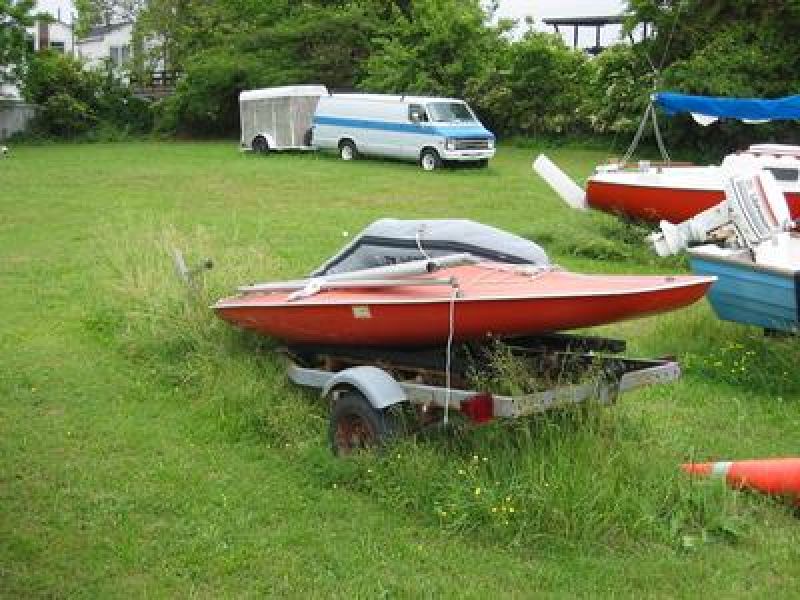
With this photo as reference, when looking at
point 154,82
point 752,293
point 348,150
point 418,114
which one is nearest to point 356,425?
point 752,293

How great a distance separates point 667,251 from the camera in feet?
43.4

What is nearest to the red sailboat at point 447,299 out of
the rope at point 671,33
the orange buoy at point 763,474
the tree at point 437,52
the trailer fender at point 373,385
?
the trailer fender at point 373,385

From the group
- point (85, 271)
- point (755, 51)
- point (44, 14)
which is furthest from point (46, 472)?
point (44, 14)

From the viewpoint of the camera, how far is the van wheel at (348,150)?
28281 millimetres

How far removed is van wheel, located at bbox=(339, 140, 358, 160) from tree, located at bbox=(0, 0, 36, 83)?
14.2 metres

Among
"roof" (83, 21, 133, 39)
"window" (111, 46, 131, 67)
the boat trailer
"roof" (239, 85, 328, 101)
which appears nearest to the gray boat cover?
the boat trailer

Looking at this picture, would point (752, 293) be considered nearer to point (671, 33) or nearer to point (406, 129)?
point (406, 129)

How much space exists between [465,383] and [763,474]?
5.36ft

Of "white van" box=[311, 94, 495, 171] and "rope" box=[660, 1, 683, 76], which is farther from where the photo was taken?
"rope" box=[660, 1, 683, 76]

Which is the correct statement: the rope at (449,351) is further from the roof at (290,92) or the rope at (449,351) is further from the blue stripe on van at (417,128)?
the roof at (290,92)

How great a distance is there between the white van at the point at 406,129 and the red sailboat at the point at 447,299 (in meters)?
19.3

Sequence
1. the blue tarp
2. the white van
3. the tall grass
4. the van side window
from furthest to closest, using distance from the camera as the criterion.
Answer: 1. the van side window
2. the white van
3. the blue tarp
4. the tall grass

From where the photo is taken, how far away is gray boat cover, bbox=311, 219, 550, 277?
21.4ft

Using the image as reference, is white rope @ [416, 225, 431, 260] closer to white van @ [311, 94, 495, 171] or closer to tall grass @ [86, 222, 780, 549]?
tall grass @ [86, 222, 780, 549]
